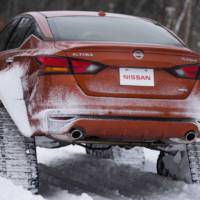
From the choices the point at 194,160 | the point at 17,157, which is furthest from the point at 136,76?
the point at 194,160

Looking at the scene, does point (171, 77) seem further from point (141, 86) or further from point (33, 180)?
point (33, 180)

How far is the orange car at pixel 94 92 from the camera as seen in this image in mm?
5223

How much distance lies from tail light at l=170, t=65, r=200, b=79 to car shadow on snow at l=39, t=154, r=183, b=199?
50.0 inches

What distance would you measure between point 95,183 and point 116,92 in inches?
67.2

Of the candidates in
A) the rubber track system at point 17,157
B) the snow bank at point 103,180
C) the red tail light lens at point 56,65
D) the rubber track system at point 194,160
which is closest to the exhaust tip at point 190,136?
the snow bank at point 103,180

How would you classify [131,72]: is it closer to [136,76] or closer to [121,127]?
[136,76]

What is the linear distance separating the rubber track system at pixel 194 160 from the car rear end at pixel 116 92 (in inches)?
35.9

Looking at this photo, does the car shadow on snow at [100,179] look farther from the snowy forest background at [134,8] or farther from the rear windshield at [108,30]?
the snowy forest background at [134,8]

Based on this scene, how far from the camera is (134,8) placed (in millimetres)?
36375

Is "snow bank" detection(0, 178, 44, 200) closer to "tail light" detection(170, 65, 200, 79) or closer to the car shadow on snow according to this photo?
the car shadow on snow

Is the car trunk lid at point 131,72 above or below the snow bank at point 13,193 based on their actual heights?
above

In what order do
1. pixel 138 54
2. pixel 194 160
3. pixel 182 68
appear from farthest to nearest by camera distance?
pixel 194 160 < pixel 182 68 < pixel 138 54

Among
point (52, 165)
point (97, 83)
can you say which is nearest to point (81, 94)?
point (97, 83)

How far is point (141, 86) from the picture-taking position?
17.6 ft
